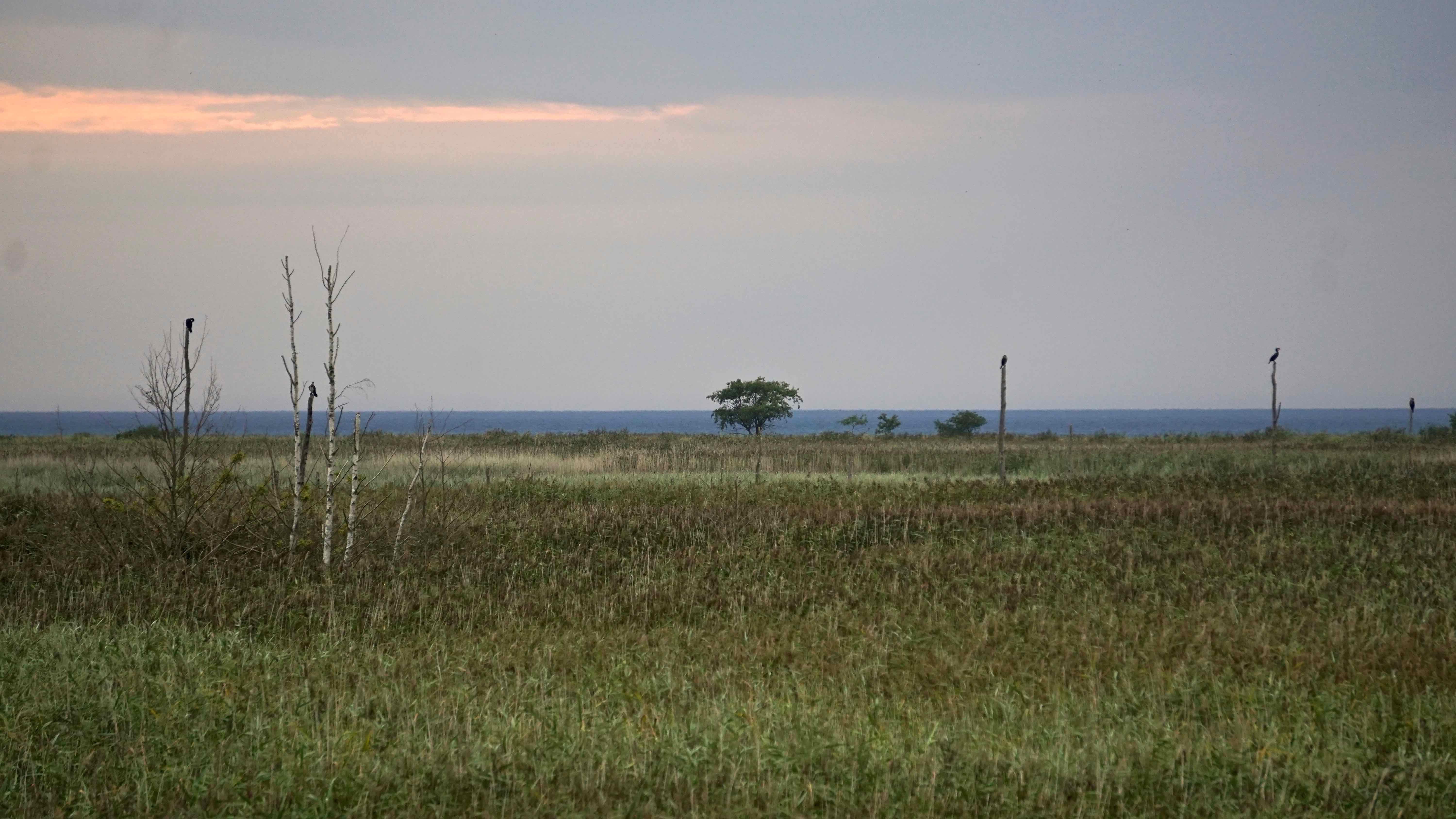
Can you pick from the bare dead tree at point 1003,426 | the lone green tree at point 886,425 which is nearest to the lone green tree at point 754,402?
the lone green tree at point 886,425

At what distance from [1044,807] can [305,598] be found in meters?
10.4

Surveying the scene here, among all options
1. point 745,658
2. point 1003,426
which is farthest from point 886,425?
point 745,658

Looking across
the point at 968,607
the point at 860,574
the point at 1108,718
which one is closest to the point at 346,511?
the point at 860,574

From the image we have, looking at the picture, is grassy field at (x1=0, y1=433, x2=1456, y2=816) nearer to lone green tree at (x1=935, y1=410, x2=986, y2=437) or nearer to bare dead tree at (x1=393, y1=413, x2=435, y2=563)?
bare dead tree at (x1=393, y1=413, x2=435, y2=563)

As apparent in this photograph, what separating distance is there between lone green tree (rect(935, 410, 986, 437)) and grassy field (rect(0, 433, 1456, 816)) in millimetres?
51643

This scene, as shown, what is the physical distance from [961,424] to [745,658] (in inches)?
2765

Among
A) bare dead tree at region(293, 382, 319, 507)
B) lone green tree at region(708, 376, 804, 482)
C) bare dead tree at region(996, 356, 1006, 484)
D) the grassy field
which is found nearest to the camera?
the grassy field

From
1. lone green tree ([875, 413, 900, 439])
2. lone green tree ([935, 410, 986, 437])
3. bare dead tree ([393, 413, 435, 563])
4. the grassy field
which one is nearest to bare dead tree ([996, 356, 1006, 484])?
the grassy field

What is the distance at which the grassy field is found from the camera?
264 inches

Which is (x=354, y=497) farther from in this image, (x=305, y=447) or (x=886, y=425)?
(x=886, y=425)

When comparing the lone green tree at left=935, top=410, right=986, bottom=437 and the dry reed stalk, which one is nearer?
the dry reed stalk

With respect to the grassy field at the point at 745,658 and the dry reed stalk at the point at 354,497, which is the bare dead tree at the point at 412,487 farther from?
the dry reed stalk at the point at 354,497

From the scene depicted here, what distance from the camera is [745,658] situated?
10656mm

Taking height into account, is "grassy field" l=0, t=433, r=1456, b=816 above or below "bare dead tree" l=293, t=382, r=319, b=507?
below
